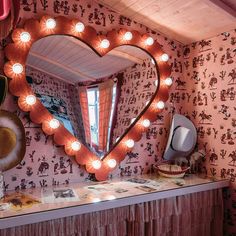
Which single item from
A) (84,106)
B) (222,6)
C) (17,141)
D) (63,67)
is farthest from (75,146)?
(222,6)

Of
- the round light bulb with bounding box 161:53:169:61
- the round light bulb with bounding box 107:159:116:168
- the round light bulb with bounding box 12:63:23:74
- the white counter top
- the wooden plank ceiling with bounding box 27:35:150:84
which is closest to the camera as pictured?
the white counter top

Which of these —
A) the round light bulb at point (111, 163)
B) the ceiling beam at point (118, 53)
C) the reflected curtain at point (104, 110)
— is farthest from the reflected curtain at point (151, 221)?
the ceiling beam at point (118, 53)

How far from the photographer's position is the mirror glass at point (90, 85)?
1794 mm

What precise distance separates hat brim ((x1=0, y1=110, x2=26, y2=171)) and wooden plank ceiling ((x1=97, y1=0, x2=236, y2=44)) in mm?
1049

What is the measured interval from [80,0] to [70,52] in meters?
0.39

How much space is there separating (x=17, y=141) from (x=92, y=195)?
558mm

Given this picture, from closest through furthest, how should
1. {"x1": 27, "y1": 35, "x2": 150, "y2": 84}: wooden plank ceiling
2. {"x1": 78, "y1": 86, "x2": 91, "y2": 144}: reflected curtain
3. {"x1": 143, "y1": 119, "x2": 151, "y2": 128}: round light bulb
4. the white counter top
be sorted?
the white counter top
{"x1": 27, "y1": 35, "x2": 150, "y2": 84}: wooden plank ceiling
{"x1": 78, "y1": 86, "x2": 91, "y2": 144}: reflected curtain
{"x1": 143, "y1": 119, "x2": 151, "y2": 128}: round light bulb

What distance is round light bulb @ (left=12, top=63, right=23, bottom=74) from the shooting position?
1.67 metres

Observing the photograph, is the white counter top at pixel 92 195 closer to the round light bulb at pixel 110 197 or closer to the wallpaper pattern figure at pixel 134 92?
the round light bulb at pixel 110 197

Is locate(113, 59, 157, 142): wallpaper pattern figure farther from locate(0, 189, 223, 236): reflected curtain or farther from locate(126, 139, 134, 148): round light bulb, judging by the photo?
locate(0, 189, 223, 236): reflected curtain

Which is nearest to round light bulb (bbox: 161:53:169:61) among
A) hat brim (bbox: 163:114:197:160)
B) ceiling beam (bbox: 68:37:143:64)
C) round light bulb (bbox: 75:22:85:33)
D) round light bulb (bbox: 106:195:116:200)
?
ceiling beam (bbox: 68:37:143:64)

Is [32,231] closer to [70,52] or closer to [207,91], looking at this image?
[70,52]

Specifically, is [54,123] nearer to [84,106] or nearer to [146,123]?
[84,106]

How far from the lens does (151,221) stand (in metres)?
1.78
